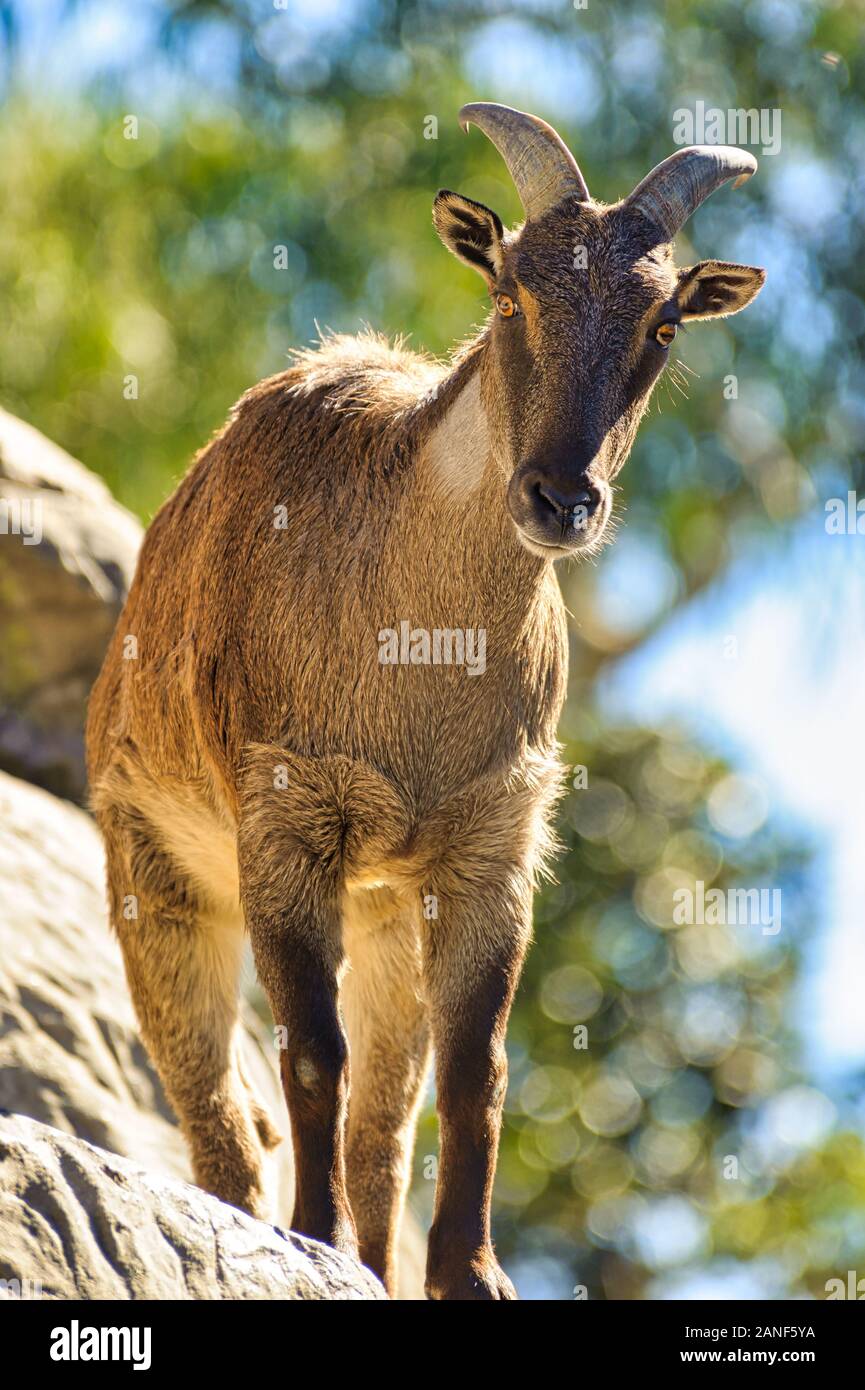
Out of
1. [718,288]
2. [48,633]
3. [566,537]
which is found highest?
[718,288]

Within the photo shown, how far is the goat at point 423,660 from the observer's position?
6289mm

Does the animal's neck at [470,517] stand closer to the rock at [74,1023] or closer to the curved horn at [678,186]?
the curved horn at [678,186]

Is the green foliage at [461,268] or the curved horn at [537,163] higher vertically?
the green foliage at [461,268]

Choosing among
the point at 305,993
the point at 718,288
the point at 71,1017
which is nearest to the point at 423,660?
the point at 305,993

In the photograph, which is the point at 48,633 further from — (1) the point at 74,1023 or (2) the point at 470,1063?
(2) the point at 470,1063

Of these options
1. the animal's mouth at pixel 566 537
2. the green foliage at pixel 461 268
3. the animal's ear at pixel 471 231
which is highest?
the green foliage at pixel 461 268

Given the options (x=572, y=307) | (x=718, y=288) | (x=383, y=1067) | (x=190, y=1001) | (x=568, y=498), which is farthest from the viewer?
(x=190, y=1001)

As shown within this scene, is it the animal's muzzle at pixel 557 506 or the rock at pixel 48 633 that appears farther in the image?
the rock at pixel 48 633

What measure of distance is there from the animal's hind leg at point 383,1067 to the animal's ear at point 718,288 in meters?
2.44

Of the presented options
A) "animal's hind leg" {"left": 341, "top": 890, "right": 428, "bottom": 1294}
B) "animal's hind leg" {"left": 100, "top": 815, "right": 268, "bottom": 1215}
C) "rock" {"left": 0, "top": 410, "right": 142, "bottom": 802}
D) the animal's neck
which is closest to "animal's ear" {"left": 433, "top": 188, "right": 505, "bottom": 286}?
the animal's neck

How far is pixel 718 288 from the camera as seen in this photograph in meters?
6.93

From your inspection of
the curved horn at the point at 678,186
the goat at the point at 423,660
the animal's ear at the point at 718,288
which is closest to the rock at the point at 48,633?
the goat at the point at 423,660

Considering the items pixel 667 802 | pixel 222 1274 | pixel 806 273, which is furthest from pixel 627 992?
pixel 222 1274

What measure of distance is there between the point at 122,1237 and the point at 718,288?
3.85 meters
